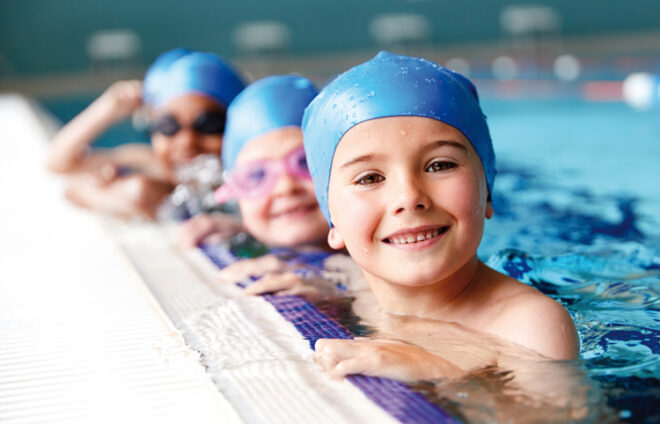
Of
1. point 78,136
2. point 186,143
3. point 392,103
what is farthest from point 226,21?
point 392,103

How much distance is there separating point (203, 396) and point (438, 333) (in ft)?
1.88

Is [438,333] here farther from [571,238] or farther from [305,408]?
[571,238]

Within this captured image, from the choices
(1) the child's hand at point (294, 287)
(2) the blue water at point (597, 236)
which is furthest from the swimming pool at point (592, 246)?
(1) the child's hand at point (294, 287)

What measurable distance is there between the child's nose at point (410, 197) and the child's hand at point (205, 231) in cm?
155

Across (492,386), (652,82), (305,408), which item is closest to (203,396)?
(305,408)

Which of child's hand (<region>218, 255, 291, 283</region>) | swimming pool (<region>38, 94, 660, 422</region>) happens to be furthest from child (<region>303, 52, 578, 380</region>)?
child's hand (<region>218, 255, 291, 283</region>)

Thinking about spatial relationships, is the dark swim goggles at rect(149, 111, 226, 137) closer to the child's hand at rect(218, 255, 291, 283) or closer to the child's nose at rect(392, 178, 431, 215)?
the child's hand at rect(218, 255, 291, 283)

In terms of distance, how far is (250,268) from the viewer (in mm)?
2502

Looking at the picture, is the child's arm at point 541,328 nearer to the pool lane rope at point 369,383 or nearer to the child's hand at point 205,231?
the pool lane rope at point 369,383

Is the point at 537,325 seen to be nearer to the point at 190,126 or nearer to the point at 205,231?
the point at 205,231

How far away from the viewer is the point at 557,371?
154 cm

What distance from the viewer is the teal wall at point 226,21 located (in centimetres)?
1580

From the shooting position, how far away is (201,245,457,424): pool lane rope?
134 cm

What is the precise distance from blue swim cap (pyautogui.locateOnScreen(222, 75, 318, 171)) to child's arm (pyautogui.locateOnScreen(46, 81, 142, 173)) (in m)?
1.64
